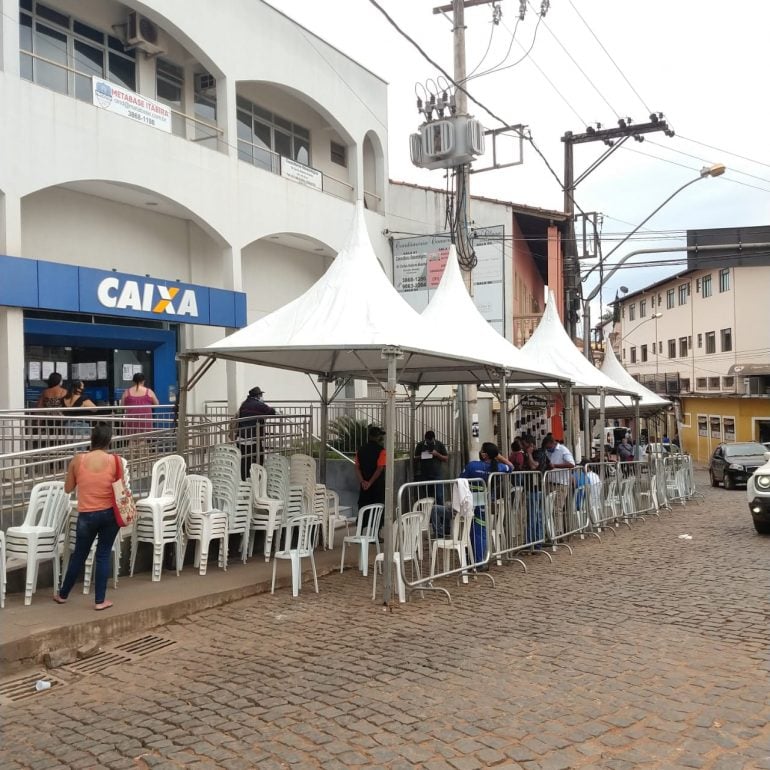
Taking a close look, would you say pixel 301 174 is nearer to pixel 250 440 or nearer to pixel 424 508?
pixel 250 440

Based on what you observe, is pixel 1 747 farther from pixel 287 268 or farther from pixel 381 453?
pixel 287 268

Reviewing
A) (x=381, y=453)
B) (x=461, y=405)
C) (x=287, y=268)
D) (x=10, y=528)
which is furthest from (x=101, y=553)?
(x=287, y=268)

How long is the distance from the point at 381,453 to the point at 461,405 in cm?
488

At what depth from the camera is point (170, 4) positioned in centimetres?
1536

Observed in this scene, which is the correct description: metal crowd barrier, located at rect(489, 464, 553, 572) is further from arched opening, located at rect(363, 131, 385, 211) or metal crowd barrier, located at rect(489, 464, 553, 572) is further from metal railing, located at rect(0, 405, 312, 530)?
arched opening, located at rect(363, 131, 385, 211)

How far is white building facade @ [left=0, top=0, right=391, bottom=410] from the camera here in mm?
12914

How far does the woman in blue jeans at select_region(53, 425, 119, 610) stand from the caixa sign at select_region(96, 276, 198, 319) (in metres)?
7.78

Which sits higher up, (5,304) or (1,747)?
(5,304)

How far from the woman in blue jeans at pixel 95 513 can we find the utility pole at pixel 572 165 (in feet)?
57.4

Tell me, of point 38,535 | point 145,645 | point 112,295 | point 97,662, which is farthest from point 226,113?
point 97,662

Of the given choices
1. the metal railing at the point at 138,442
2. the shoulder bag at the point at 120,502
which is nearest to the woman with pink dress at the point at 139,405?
the metal railing at the point at 138,442

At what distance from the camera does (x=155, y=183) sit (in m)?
15.0

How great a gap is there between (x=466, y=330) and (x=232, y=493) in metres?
4.27

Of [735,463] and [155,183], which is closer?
[155,183]
